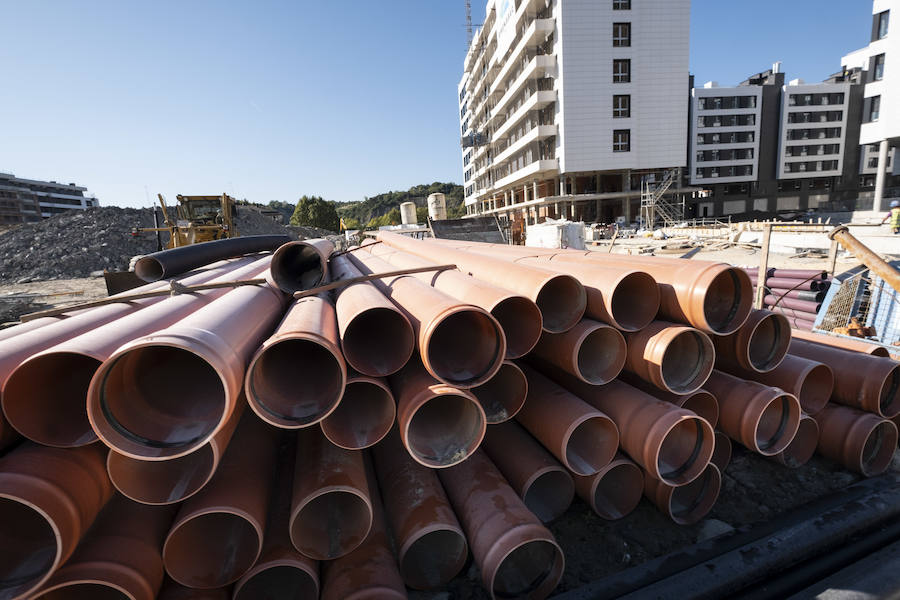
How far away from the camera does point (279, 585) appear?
1.94 m

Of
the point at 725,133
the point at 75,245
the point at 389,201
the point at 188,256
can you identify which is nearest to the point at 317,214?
the point at 75,245

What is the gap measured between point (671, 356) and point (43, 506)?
3.08 meters

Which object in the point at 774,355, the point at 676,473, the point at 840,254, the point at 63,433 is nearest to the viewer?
the point at 63,433

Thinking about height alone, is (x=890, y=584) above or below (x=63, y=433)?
below

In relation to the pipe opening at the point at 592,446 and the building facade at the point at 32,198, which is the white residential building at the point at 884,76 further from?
the building facade at the point at 32,198

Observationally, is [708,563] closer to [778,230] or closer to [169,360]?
[169,360]

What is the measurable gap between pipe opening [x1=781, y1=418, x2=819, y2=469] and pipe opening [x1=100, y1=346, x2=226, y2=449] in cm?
357

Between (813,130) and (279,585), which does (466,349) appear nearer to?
(279,585)

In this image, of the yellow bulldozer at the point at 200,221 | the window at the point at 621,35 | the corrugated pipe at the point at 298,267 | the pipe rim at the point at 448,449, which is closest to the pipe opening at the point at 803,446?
the pipe rim at the point at 448,449

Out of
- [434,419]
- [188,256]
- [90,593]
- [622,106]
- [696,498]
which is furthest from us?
[622,106]

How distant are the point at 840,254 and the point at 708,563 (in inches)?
658

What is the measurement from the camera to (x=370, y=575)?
1790mm

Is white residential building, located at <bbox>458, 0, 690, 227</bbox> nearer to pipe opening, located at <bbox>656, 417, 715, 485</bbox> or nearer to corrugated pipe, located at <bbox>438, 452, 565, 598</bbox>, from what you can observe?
pipe opening, located at <bbox>656, 417, 715, 485</bbox>

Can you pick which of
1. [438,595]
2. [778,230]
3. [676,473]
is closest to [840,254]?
[778,230]
